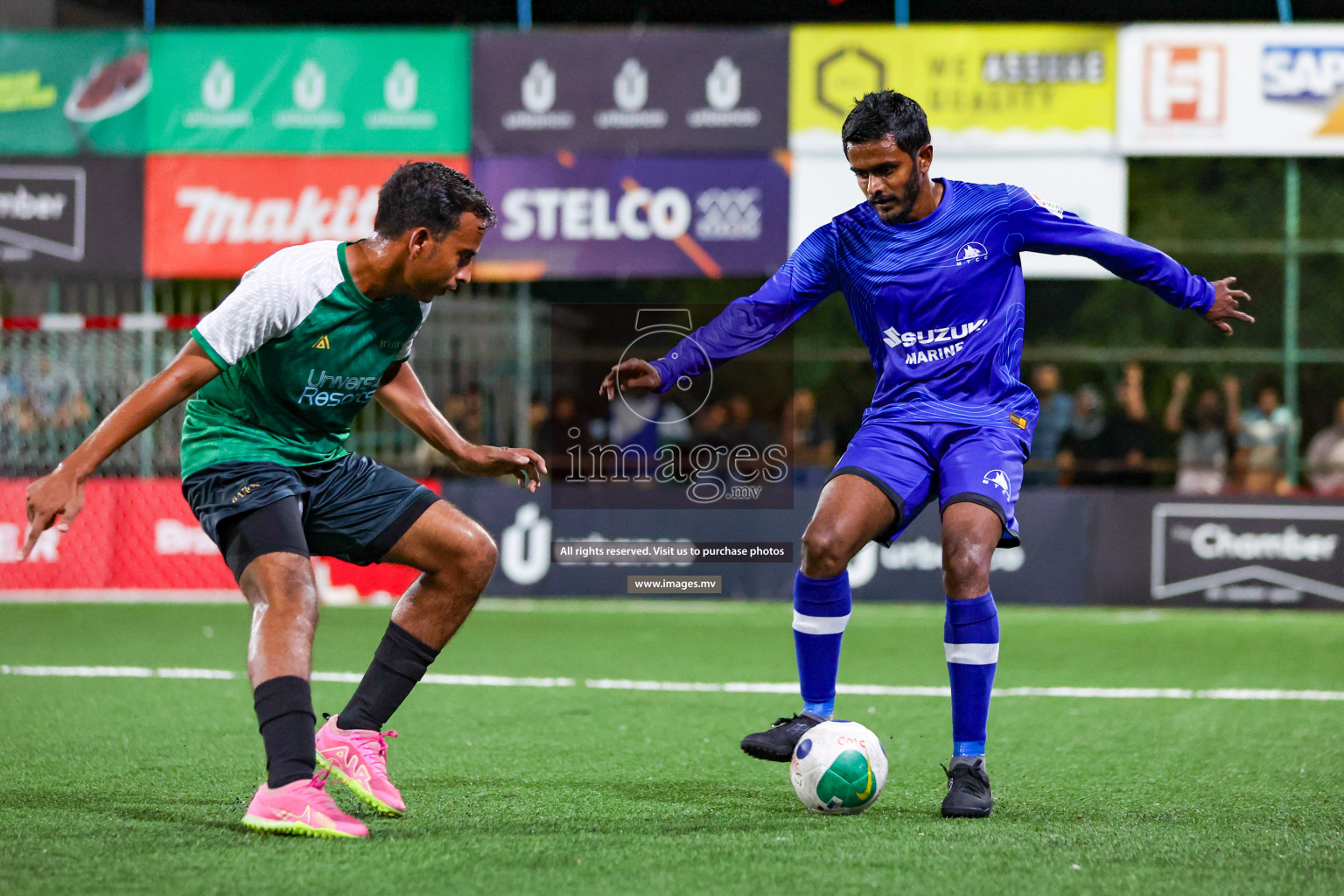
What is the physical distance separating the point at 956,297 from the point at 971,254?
0.52 feet

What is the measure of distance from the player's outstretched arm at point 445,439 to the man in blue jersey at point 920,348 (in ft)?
1.27

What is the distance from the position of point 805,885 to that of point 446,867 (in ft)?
3.02

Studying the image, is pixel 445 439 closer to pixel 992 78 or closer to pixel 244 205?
pixel 244 205

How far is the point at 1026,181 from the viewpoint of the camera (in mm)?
12641

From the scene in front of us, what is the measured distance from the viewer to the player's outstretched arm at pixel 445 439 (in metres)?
4.77

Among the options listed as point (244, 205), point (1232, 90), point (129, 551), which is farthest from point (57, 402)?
point (1232, 90)

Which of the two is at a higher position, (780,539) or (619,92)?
(619,92)

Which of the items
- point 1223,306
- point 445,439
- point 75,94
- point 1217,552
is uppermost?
point 75,94

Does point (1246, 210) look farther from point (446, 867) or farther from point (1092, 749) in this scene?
point (446, 867)

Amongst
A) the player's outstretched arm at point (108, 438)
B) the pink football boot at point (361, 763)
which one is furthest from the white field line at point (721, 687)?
the player's outstretched arm at point (108, 438)

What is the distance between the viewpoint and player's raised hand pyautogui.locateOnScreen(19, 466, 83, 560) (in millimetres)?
3754

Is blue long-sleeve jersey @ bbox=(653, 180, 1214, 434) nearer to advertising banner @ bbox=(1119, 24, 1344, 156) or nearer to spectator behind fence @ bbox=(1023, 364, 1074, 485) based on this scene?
spectator behind fence @ bbox=(1023, 364, 1074, 485)

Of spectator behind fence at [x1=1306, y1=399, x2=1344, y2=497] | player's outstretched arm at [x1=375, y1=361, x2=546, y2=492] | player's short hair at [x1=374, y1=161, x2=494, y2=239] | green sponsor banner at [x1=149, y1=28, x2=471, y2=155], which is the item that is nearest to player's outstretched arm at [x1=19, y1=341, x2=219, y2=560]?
player's short hair at [x1=374, y1=161, x2=494, y2=239]

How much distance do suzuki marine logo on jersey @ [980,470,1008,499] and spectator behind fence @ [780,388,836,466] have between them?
8160 mm
